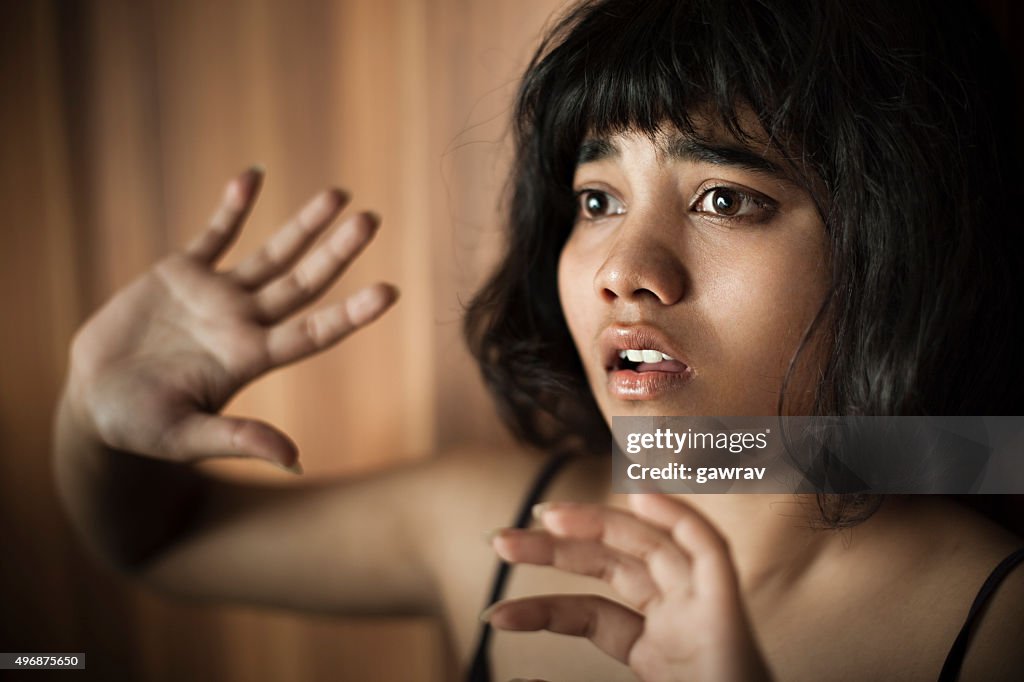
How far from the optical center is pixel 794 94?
35 cm

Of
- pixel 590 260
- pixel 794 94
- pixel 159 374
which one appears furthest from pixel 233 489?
pixel 794 94

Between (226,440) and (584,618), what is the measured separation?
0.75ft

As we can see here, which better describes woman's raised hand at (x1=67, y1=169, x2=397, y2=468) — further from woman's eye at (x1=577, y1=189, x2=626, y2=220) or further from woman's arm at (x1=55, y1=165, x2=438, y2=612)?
woman's eye at (x1=577, y1=189, x2=626, y2=220)

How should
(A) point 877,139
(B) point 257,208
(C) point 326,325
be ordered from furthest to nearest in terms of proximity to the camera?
(B) point 257,208 → (C) point 326,325 → (A) point 877,139

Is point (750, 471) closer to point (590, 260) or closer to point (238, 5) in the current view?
point (590, 260)

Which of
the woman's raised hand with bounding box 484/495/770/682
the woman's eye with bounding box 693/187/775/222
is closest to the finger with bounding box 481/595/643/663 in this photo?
the woman's raised hand with bounding box 484/495/770/682

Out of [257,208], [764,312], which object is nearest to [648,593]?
[764,312]

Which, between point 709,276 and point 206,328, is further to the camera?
point 206,328

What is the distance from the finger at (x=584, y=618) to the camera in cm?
38

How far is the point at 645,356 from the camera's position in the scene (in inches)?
15.3

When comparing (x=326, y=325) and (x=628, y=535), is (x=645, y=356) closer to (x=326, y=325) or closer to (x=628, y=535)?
(x=628, y=535)

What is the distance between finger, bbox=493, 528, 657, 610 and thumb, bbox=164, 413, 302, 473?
137mm

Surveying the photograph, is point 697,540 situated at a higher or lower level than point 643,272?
lower

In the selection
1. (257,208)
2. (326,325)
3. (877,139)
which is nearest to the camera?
(877,139)
